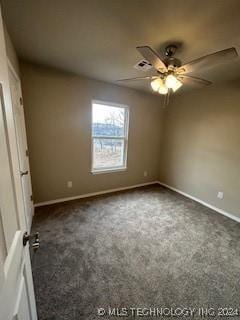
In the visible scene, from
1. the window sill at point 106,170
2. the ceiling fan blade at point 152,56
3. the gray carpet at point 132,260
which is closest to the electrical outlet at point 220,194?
the gray carpet at point 132,260

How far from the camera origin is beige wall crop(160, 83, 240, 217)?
276 centimetres

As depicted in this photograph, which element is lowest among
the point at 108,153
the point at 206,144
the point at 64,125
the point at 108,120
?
the point at 108,153

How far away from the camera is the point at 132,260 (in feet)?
5.97

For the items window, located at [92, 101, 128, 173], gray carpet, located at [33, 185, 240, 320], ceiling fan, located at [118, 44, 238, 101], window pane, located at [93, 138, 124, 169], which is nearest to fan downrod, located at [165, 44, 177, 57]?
ceiling fan, located at [118, 44, 238, 101]

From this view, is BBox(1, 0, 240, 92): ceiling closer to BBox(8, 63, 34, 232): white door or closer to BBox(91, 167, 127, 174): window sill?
BBox(8, 63, 34, 232): white door

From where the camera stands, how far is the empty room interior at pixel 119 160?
1258 millimetres

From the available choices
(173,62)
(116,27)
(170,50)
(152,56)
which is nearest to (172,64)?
(173,62)

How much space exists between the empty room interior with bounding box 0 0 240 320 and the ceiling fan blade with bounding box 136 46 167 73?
0.02 meters

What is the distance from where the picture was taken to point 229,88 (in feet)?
8.97

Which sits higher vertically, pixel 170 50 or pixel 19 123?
pixel 170 50

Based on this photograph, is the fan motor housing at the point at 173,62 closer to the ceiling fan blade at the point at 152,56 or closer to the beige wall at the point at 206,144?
the ceiling fan blade at the point at 152,56

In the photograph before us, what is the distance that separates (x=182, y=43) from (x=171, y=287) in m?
2.42

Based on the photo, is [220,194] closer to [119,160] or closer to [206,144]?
[206,144]

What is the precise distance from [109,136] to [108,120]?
13.1 inches
